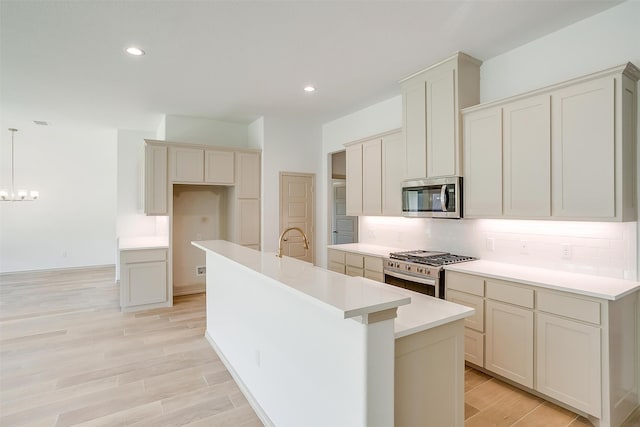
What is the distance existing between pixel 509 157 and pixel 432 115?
95cm

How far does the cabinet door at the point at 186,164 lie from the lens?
490cm

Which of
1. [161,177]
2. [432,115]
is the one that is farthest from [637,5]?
[161,177]

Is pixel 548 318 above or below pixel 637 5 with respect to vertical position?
below

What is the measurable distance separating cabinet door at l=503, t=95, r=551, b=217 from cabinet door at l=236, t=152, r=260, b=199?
381 cm

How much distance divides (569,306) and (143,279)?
5027 mm

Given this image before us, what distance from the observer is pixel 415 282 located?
3.30 metres

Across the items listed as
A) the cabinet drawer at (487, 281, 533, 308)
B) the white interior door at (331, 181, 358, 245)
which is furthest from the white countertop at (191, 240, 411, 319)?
the white interior door at (331, 181, 358, 245)

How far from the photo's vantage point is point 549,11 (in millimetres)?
2502

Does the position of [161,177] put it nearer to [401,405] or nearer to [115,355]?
[115,355]

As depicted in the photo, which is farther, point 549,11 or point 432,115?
point 432,115

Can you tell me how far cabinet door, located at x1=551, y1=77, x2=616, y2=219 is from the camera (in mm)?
2262

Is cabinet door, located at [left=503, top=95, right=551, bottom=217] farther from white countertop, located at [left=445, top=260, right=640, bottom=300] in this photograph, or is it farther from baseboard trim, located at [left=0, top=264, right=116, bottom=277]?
baseboard trim, located at [left=0, top=264, right=116, bottom=277]

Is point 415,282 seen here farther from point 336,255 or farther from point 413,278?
point 336,255

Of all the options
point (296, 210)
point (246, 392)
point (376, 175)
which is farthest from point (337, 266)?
point (246, 392)
